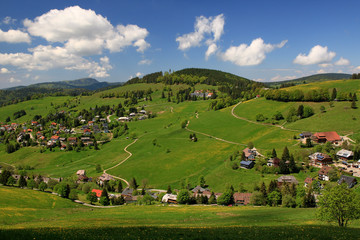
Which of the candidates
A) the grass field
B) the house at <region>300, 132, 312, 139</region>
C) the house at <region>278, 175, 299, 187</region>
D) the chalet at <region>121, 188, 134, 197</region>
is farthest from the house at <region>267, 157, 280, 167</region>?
the chalet at <region>121, 188, 134, 197</region>

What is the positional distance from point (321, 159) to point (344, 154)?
882 centimetres

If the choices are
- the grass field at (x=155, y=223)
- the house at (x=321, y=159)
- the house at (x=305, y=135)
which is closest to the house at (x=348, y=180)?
the house at (x=321, y=159)

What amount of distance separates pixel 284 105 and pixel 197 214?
130 meters

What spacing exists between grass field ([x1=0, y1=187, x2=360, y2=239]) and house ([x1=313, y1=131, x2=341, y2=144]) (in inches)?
2272

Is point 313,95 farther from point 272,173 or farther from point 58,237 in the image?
point 58,237

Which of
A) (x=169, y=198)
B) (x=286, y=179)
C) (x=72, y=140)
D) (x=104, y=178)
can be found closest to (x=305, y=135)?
(x=286, y=179)

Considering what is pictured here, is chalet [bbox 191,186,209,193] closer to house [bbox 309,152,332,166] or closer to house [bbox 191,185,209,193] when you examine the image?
house [bbox 191,185,209,193]

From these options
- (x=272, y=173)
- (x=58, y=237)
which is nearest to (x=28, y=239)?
(x=58, y=237)

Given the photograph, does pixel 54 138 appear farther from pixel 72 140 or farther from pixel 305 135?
pixel 305 135

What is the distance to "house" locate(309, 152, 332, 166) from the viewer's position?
7197 centimetres

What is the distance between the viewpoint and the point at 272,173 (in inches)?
2963

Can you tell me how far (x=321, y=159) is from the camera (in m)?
72.4

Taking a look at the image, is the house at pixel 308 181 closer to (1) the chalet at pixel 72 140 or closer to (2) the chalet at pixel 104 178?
(2) the chalet at pixel 104 178

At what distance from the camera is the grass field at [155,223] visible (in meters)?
20.0
